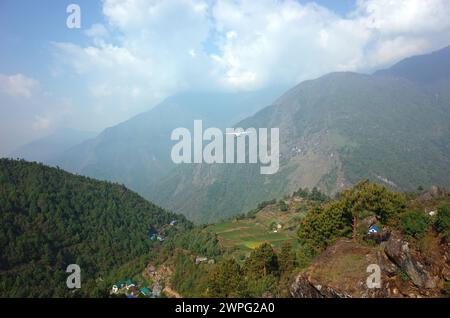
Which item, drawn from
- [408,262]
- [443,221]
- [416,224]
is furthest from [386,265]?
[443,221]

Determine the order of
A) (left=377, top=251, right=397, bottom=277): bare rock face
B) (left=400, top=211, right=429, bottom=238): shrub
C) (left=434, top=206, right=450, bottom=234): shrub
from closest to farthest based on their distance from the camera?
(left=377, top=251, right=397, bottom=277): bare rock face < (left=434, top=206, right=450, bottom=234): shrub < (left=400, top=211, right=429, bottom=238): shrub

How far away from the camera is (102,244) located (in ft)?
317

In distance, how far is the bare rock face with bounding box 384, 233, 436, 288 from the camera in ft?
73.8

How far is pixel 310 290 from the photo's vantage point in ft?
82.3

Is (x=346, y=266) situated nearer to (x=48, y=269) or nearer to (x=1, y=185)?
(x=48, y=269)

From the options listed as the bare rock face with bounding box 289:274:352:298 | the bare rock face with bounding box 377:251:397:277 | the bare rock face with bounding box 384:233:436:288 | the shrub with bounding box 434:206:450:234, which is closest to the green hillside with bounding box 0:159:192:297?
the bare rock face with bounding box 289:274:352:298

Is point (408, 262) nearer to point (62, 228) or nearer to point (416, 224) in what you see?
point (416, 224)

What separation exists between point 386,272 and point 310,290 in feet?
17.4

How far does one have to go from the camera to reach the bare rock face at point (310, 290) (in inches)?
910

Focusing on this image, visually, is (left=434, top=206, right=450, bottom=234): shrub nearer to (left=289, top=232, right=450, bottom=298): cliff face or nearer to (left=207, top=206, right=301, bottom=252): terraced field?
(left=289, top=232, right=450, bottom=298): cliff face

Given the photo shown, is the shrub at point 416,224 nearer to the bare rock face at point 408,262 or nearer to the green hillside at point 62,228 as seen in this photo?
the bare rock face at point 408,262

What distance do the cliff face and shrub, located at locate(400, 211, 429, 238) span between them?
106 cm

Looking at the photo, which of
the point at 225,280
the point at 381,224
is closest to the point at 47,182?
the point at 225,280

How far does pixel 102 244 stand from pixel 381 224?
79881 millimetres
